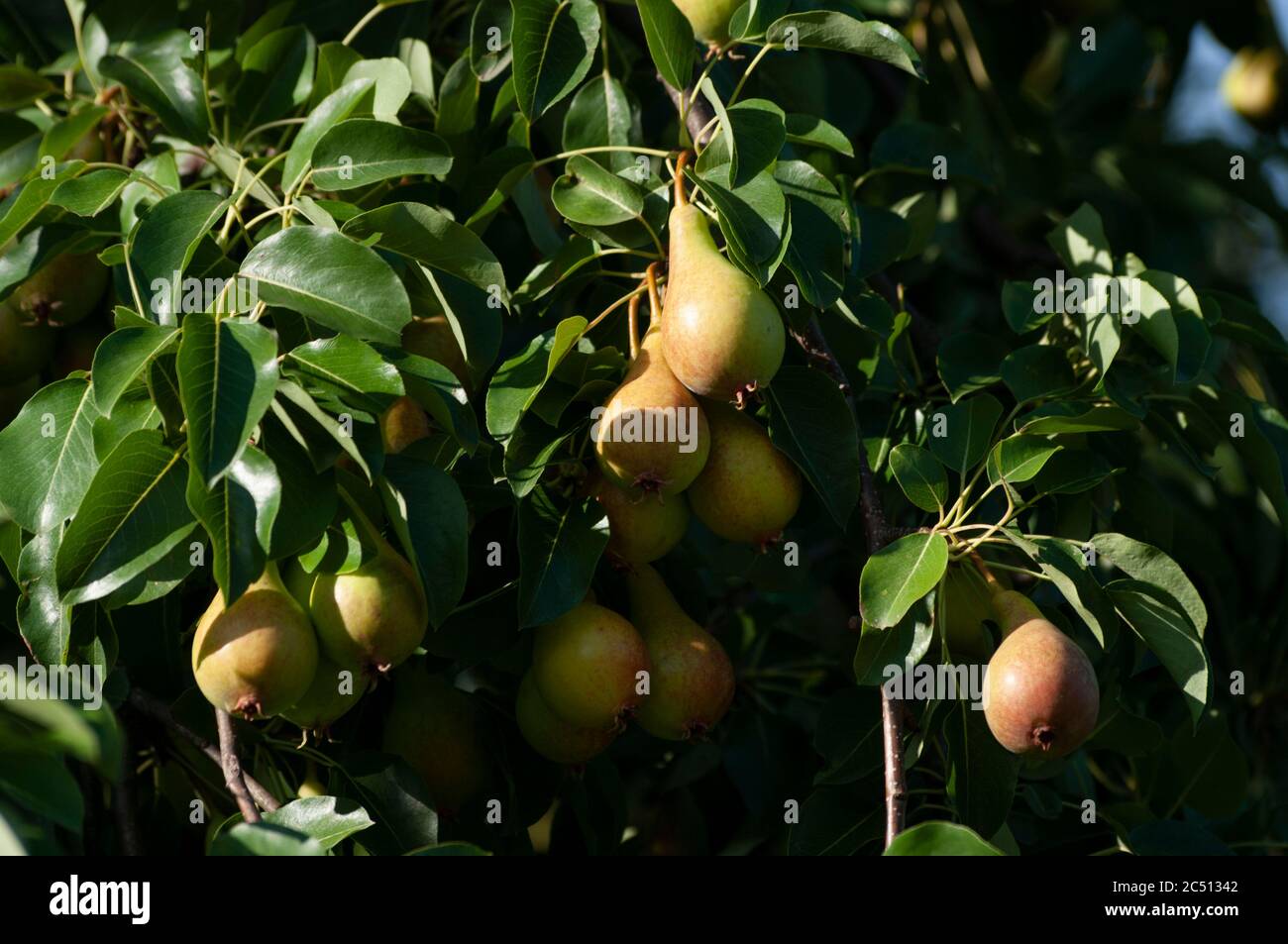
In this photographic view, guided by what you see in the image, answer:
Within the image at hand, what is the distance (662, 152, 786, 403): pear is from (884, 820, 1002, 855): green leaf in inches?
19.5

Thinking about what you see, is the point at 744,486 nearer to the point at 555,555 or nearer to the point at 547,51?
the point at 555,555

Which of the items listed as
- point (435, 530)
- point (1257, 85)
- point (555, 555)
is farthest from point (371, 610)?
point (1257, 85)

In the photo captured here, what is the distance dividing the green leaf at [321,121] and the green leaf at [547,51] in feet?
0.65

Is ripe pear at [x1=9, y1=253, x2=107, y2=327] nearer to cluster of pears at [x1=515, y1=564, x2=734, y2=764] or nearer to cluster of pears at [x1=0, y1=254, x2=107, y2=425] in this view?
cluster of pears at [x1=0, y1=254, x2=107, y2=425]

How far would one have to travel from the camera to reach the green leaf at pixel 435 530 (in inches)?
57.2

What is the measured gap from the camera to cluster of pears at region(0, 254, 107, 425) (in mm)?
1896

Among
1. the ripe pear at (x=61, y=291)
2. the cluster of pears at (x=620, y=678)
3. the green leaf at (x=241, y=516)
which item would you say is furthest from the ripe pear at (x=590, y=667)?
the ripe pear at (x=61, y=291)

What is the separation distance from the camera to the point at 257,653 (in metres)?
1.43

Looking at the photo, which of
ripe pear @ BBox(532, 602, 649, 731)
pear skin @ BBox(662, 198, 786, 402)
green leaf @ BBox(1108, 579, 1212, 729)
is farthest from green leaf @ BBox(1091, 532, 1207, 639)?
ripe pear @ BBox(532, 602, 649, 731)

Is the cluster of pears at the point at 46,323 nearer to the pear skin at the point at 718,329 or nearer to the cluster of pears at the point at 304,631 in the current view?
the cluster of pears at the point at 304,631

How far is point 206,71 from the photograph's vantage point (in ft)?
6.40
